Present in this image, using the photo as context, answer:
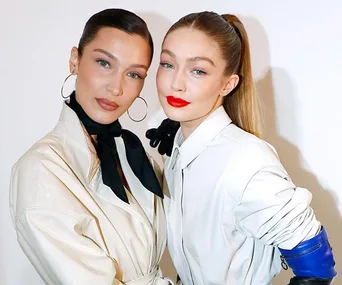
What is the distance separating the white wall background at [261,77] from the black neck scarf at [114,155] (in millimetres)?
532

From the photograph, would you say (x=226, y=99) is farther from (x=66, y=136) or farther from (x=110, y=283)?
(x=110, y=283)

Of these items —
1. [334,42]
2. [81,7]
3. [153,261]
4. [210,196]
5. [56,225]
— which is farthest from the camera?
[81,7]

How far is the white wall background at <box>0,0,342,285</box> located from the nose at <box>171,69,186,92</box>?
1.86 feet

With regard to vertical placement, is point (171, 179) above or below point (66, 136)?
below

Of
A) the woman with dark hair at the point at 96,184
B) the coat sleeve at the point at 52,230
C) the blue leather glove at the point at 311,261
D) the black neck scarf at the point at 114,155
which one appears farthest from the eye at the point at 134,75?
the blue leather glove at the point at 311,261

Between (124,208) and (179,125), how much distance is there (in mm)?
307

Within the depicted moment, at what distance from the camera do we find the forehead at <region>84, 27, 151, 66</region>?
114 cm

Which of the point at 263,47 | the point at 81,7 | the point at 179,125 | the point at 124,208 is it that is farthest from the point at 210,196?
the point at 81,7

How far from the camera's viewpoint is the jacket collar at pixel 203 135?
1.20m

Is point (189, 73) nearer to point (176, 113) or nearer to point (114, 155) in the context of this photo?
point (176, 113)

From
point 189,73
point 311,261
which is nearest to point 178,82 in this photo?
Answer: point 189,73

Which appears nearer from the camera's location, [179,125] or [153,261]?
[153,261]

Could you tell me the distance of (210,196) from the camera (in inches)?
45.4

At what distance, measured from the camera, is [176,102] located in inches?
45.7
